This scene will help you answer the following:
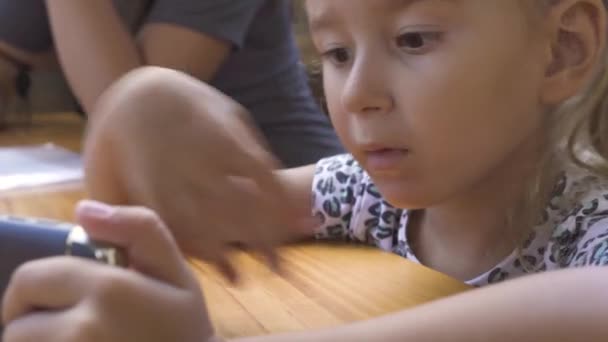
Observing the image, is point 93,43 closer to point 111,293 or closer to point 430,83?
point 430,83

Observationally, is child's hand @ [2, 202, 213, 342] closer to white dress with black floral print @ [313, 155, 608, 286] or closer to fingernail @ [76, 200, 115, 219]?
fingernail @ [76, 200, 115, 219]

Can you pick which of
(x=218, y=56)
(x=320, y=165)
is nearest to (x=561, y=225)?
(x=320, y=165)

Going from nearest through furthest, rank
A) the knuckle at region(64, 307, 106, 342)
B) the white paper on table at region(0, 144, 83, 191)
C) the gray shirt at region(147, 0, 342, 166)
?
the knuckle at region(64, 307, 106, 342)
the white paper on table at region(0, 144, 83, 191)
the gray shirt at region(147, 0, 342, 166)

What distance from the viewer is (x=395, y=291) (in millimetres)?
560

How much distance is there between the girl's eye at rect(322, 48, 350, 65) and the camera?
63 centimetres

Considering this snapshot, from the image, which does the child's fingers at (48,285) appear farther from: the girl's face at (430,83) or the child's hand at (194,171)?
the girl's face at (430,83)

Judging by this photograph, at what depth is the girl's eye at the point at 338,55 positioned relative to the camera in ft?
2.07

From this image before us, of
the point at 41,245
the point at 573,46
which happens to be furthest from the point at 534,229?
the point at 41,245

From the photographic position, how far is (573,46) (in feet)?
2.17

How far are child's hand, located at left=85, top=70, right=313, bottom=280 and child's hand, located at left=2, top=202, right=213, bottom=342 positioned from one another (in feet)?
0.25

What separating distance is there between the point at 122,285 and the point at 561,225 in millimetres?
411

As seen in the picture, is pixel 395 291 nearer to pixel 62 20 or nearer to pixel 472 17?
pixel 472 17

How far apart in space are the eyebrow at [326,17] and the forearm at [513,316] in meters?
0.27

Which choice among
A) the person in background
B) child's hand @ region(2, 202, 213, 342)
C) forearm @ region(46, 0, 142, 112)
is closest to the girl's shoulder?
child's hand @ region(2, 202, 213, 342)
